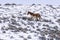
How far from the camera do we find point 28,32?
5469 millimetres

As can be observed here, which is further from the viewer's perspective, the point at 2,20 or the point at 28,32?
the point at 2,20

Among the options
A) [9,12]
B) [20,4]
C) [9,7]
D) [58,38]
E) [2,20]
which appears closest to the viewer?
[58,38]

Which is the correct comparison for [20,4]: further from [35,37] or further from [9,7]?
[35,37]

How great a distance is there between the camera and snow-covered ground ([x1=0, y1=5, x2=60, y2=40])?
17.2 ft

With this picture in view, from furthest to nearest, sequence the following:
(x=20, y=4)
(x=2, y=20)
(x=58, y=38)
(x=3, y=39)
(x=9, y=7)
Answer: (x=20, y=4)
(x=9, y=7)
(x=2, y=20)
(x=58, y=38)
(x=3, y=39)

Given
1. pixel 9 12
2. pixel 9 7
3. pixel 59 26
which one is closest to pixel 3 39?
pixel 59 26

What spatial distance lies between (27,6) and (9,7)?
626 mm

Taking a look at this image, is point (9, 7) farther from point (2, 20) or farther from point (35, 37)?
point (35, 37)

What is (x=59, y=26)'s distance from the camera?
6.05m

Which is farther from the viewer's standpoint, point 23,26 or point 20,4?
point 20,4

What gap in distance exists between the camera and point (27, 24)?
605 centimetres

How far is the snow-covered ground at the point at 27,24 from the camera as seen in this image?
5.25m

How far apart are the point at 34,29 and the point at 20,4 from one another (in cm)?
270

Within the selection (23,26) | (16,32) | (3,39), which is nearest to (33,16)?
(23,26)
